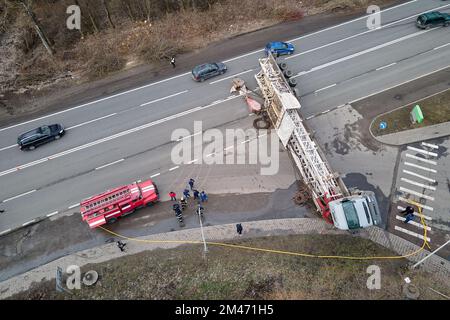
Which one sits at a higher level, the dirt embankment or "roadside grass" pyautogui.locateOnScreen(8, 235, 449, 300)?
the dirt embankment

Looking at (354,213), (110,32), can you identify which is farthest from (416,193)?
(110,32)

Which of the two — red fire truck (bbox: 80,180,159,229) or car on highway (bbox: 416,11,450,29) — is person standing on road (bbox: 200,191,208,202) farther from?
car on highway (bbox: 416,11,450,29)

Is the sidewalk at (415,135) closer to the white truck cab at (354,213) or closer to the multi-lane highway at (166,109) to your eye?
the multi-lane highway at (166,109)

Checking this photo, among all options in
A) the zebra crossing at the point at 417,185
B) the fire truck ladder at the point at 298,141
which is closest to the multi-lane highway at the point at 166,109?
the fire truck ladder at the point at 298,141

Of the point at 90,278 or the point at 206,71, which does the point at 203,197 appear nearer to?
the point at 90,278

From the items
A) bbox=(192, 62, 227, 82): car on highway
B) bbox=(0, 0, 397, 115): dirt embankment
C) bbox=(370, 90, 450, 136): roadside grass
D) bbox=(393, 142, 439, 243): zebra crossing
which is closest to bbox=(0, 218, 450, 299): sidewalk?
bbox=(393, 142, 439, 243): zebra crossing
